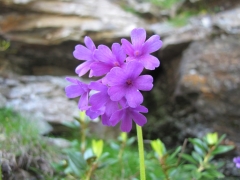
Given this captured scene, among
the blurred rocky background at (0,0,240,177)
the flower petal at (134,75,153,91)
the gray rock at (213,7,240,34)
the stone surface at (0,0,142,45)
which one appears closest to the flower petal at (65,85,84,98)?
the flower petal at (134,75,153,91)

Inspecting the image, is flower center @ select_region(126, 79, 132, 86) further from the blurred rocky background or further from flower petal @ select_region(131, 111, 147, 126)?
the blurred rocky background

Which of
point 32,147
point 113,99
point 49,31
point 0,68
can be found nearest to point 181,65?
point 49,31

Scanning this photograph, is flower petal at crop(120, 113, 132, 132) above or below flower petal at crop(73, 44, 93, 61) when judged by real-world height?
below

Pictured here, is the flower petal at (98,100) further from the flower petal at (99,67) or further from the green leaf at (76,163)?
the green leaf at (76,163)

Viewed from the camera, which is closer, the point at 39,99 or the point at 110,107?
the point at 110,107

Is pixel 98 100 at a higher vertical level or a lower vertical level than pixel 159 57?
higher

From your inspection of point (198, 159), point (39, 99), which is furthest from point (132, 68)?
point (39, 99)

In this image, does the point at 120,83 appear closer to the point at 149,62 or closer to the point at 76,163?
the point at 149,62

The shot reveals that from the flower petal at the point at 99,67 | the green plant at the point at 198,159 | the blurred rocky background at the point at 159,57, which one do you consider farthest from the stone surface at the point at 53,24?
the flower petal at the point at 99,67

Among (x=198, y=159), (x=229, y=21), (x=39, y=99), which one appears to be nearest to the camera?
(x=198, y=159)
